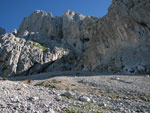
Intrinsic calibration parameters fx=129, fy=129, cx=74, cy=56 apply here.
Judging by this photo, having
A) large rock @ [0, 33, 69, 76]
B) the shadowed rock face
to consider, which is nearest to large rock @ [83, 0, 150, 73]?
the shadowed rock face

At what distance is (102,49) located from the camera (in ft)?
160

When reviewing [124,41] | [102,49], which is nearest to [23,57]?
[102,49]

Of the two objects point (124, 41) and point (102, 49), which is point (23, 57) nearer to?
point (102, 49)

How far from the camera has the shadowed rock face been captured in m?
37.2

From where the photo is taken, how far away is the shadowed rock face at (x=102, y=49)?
3722 centimetres

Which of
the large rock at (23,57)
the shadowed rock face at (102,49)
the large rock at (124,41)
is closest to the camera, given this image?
the large rock at (124,41)

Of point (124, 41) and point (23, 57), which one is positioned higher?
point (124, 41)

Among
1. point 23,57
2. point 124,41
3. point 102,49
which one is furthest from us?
point 23,57

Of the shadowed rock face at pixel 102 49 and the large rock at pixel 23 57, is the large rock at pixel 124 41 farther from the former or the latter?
the large rock at pixel 23 57

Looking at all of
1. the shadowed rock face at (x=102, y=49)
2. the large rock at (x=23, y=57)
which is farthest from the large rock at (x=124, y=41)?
the large rock at (x=23, y=57)

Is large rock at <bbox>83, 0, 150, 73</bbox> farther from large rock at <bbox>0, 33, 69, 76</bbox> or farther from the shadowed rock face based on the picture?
large rock at <bbox>0, 33, 69, 76</bbox>

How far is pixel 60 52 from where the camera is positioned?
69562mm

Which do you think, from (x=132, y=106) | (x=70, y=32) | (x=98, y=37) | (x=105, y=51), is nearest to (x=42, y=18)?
(x=70, y=32)

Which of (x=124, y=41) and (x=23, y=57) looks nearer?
(x=124, y=41)
